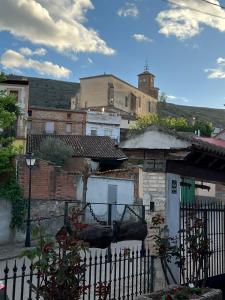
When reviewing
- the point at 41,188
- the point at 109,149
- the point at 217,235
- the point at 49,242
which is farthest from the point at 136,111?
the point at 49,242

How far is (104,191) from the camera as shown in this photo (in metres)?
27.7

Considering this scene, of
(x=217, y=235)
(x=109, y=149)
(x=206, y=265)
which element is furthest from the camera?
(x=109, y=149)

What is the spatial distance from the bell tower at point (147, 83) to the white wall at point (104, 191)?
6515cm

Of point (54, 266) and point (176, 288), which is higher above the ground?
point (54, 266)

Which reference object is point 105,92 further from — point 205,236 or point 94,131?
point 205,236

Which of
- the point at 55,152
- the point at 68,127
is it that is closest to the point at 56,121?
the point at 68,127

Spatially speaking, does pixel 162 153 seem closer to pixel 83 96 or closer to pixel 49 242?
pixel 49 242

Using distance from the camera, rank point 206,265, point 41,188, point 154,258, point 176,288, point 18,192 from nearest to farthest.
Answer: point 176,288, point 154,258, point 206,265, point 18,192, point 41,188

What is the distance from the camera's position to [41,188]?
930 inches

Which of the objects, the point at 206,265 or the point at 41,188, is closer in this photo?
the point at 206,265

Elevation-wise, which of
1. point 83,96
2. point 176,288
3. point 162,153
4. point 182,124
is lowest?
point 176,288

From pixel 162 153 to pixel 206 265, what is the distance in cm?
255

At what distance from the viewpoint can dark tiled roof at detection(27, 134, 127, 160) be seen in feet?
126

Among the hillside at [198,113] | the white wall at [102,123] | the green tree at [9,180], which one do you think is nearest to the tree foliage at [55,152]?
the green tree at [9,180]
